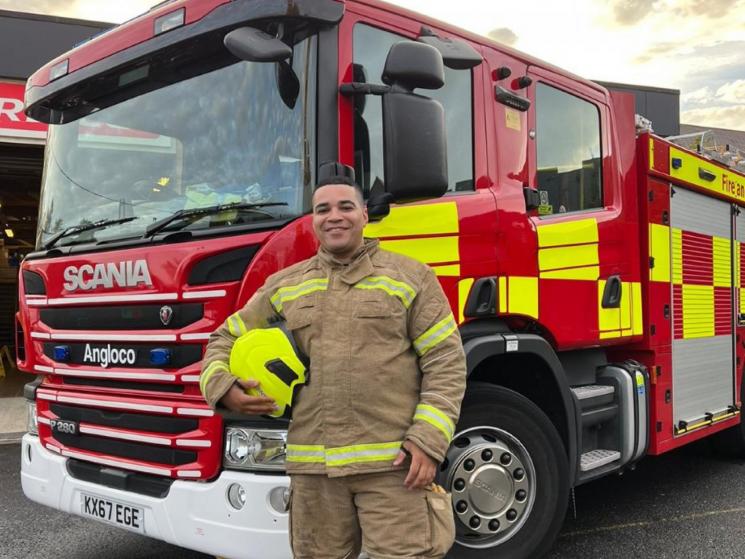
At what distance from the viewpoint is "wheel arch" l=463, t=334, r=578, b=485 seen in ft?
10.2

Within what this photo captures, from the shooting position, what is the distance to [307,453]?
6.80 feet

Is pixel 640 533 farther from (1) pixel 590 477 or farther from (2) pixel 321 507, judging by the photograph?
(2) pixel 321 507

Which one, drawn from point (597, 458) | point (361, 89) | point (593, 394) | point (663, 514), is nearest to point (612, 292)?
point (593, 394)

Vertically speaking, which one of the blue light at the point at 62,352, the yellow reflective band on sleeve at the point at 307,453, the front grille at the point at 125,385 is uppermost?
the blue light at the point at 62,352

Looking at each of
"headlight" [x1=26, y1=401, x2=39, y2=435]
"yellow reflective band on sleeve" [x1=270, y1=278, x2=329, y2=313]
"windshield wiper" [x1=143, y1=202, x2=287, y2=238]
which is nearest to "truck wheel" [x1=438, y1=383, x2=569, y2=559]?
"yellow reflective band on sleeve" [x1=270, y1=278, x2=329, y2=313]

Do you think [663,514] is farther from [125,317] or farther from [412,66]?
[125,317]

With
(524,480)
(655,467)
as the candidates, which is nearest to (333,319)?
(524,480)

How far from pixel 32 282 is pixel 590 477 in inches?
113

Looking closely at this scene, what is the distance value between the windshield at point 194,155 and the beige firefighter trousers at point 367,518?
0.98m

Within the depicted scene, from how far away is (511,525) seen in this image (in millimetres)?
2996

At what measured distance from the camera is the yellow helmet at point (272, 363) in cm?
204

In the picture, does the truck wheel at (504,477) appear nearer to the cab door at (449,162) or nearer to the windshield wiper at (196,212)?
the cab door at (449,162)

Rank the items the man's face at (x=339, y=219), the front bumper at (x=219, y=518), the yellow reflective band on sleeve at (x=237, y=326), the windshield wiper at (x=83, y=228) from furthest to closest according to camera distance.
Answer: the windshield wiper at (x=83, y=228)
the front bumper at (x=219, y=518)
the yellow reflective band on sleeve at (x=237, y=326)
the man's face at (x=339, y=219)

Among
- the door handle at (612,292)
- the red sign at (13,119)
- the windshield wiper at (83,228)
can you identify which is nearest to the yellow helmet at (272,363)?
the windshield wiper at (83,228)
